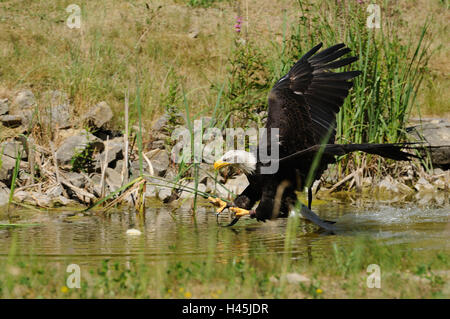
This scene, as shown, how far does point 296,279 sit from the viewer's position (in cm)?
379

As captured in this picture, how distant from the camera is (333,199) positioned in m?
7.88

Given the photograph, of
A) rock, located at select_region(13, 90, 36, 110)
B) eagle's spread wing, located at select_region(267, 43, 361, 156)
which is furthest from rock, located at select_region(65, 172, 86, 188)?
eagle's spread wing, located at select_region(267, 43, 361, 156)

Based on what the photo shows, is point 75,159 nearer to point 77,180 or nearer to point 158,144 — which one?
point 77,180

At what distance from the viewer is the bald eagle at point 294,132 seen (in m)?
5.96

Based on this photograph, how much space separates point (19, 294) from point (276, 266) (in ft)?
5.60

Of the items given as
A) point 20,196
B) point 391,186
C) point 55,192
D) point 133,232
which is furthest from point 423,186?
point 20,196

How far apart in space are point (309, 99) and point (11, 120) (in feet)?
14.0

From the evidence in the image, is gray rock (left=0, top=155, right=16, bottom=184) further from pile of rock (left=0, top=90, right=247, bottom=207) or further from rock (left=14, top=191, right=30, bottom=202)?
rock (left=14, top=191, right=30, bottom=202)

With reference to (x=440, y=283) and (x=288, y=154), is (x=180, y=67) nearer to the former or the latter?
(x=288, y=154)

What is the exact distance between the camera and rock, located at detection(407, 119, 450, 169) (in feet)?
28.7


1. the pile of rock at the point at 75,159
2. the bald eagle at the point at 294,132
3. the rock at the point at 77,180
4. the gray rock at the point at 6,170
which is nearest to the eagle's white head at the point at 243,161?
the bald eagle at the point at 294,132

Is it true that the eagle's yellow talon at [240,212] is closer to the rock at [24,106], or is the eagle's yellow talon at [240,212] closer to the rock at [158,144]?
the rock at [158,144]
